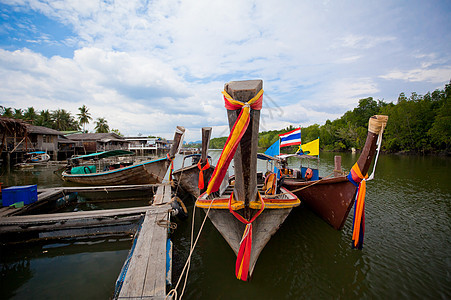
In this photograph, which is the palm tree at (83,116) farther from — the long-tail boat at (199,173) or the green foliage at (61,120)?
the long-tail boat at (199,173)

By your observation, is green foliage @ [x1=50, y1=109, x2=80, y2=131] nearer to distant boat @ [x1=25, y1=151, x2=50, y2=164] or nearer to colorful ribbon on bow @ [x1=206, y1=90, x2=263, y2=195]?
distant boat @ [x1=25, y1=151, x2=50, y2=164]

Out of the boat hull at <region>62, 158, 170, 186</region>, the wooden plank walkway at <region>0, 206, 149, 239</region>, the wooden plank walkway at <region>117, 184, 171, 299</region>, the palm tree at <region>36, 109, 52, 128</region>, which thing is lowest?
the wooden plank walkway at <region>0, 206, 149, 239</region>

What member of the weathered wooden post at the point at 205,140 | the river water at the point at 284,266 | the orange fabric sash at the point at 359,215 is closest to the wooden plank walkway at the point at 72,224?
the river water at the point at 284,266

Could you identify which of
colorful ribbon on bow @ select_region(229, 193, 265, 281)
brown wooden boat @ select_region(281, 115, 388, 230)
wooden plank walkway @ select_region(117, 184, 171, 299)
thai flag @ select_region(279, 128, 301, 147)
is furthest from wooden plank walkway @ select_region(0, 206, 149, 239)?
thai flag @ select_region(279, 128, 301, 147)

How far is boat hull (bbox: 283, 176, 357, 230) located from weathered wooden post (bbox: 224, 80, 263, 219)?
320 cm

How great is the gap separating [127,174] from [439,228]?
1471 cm

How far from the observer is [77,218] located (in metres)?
5.89

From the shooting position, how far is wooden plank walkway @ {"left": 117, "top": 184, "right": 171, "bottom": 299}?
9.64 ft

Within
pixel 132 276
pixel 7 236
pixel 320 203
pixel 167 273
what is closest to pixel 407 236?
pixel 320 203

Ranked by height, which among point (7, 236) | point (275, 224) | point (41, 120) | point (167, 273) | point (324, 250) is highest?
point (41, 120)

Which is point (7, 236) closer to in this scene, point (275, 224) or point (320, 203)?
point (275, 224)

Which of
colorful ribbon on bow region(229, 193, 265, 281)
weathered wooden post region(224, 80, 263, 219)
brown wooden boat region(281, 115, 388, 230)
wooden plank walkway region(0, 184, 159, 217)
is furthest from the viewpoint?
wooden plank walkway region(0, 184, 159, 217)

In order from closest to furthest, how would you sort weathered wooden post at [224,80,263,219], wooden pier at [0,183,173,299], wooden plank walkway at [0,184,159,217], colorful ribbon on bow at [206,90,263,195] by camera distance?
colorful ribbon on bow at [206,90,263,195], weathered wooden post at [224,80,263,219], wooden pier at [0,183,173,299], wooden plank walkway at [0,184,159,217]

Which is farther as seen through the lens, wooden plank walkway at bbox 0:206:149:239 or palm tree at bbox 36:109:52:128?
palm tree at bbox 36:109:52:128
